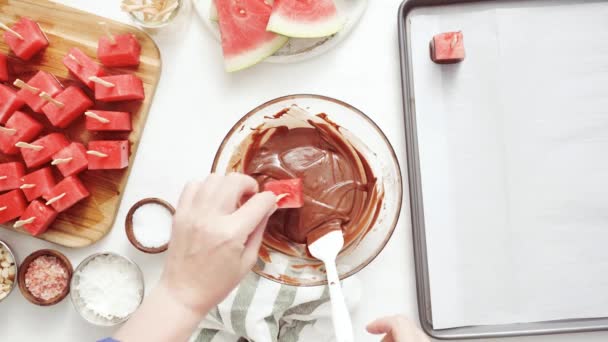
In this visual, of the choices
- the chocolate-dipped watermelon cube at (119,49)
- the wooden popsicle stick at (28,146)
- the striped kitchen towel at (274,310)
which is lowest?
the striped kitchen towel at (274,310)

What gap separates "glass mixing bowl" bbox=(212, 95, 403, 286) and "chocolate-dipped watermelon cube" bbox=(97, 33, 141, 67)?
1.34 feet

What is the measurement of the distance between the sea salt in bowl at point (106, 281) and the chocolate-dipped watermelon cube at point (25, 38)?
0.61 m

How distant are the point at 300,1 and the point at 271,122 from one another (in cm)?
35

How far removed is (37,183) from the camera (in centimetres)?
144

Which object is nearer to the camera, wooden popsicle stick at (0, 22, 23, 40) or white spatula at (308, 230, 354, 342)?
white spatula at (308, 230, 354, 342)

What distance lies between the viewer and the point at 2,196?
4.72ft

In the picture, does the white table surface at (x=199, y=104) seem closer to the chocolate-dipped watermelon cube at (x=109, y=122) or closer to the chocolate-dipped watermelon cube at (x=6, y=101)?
the chocolate-dipped watermelon cube at (x=109, y=122)

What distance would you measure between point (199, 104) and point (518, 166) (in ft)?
2.99

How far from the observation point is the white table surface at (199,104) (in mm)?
1465

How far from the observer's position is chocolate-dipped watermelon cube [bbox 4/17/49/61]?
1448 millimetres

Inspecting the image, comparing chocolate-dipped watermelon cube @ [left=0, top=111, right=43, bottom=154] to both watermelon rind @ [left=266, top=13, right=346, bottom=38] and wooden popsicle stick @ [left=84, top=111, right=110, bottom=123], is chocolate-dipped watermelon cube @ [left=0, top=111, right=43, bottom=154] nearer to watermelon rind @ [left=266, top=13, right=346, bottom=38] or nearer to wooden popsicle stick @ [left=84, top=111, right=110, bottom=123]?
wooden popsicle stick @ [left=84, top=111, right=110, bottom=123]

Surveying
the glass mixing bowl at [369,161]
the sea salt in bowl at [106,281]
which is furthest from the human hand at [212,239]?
the sea salt in bowl at [106,281]

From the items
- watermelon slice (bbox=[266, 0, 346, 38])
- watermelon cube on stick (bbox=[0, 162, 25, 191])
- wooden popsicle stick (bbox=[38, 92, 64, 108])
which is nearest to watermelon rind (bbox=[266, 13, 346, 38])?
watermelon slice (bbox=[266, 0, 346, 38])

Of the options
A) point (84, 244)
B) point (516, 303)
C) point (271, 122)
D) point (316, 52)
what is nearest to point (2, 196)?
point (84, 244)
